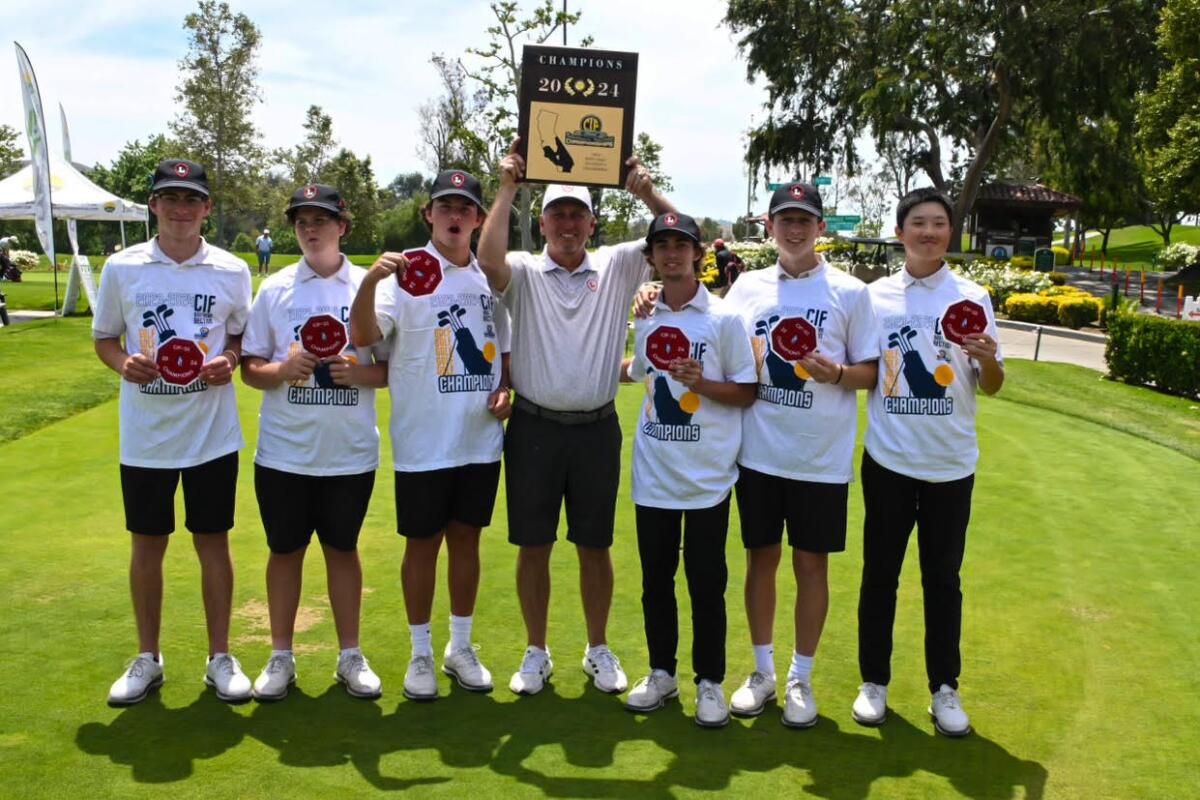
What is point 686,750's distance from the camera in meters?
3.68

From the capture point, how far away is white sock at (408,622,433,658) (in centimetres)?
→ 423

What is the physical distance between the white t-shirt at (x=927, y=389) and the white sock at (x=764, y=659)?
2.86 ft

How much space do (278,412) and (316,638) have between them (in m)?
1.15

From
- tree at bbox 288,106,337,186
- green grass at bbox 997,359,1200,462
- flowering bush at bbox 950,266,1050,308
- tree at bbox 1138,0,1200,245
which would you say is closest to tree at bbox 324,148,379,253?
tree at bbox 288,106,337,186

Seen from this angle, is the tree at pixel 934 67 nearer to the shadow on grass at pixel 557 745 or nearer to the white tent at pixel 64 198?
the white tent at pixel 64 198

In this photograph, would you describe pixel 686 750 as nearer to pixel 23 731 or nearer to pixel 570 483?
pixel 570 483

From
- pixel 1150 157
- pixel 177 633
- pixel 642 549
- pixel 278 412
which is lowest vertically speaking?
pixel 177 633

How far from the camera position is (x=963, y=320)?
3.87 meters

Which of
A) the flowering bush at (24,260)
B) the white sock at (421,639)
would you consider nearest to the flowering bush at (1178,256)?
the white sock at (421,639)

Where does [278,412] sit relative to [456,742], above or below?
above

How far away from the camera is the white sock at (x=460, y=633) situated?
436cm

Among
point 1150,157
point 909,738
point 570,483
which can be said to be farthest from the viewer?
point 1150,157

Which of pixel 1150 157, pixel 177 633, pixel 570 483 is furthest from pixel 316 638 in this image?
pixel 1150 157

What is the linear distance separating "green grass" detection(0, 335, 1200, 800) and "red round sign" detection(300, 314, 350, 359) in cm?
134
